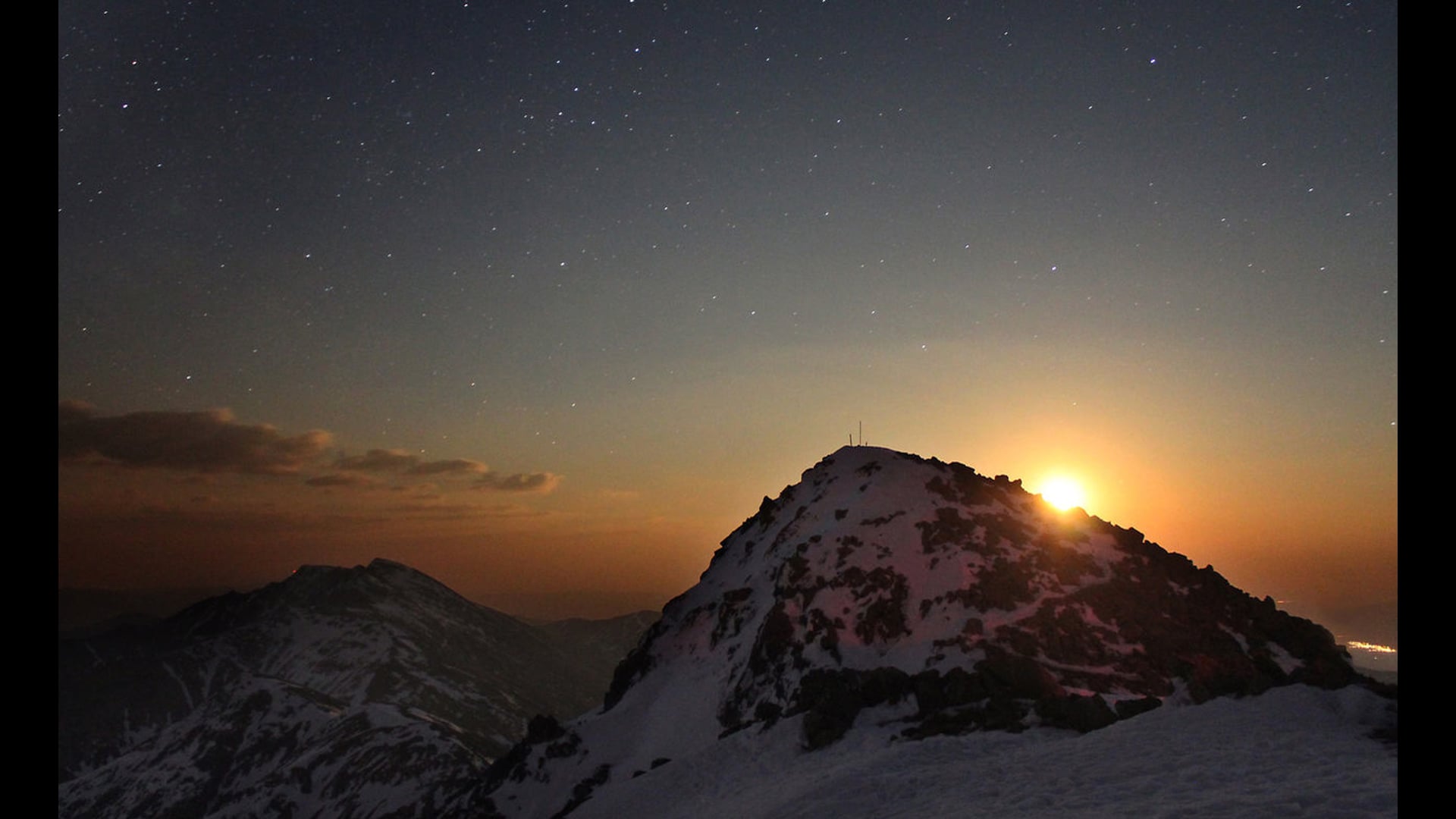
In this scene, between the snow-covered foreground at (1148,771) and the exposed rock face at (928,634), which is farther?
the exposed rock face at (928,634)

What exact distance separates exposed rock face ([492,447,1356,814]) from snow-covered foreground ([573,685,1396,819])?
6516 mm

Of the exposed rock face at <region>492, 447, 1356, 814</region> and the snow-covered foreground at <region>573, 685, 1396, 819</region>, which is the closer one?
the snow-covered foreground at <region>573, 685, 1396, 819</region>

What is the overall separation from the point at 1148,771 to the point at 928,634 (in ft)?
118

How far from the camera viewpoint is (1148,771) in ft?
71.8

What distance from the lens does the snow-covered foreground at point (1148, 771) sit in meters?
18.1

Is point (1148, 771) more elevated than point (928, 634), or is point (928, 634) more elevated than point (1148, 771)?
point (1148, 771)

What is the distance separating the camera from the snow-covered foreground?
18.1m

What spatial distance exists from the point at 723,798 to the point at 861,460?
182 feet

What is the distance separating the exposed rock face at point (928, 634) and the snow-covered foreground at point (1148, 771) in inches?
257

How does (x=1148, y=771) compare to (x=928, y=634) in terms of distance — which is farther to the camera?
(x=928, y=634)

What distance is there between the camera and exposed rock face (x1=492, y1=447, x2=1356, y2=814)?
46188 millimetres

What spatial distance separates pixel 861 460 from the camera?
90.3 meters
